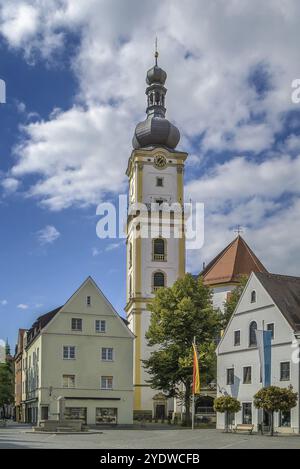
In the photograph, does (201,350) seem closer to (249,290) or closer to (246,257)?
(249,290)

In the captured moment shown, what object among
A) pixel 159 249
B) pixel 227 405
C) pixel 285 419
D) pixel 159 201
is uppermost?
pixel 159 201

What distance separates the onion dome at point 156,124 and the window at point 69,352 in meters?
33.4

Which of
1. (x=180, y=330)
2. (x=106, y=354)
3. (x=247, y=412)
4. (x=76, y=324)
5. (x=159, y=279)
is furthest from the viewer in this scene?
(x=159, y=279)

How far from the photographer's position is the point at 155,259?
7956 centimetres

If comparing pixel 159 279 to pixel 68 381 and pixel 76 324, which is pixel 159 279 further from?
pixel 68 381

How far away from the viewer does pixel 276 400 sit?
4066 cm

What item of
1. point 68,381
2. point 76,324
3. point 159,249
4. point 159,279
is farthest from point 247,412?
point 159,249

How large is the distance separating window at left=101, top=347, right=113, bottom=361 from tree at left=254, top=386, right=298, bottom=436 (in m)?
21.5

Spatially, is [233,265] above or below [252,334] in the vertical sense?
above

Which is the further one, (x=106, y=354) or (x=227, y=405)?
(x=106, y=354)

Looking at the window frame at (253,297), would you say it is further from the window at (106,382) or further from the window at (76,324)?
the window at (76,324)

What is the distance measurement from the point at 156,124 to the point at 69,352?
35669 millimetres

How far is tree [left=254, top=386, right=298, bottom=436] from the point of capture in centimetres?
4062
